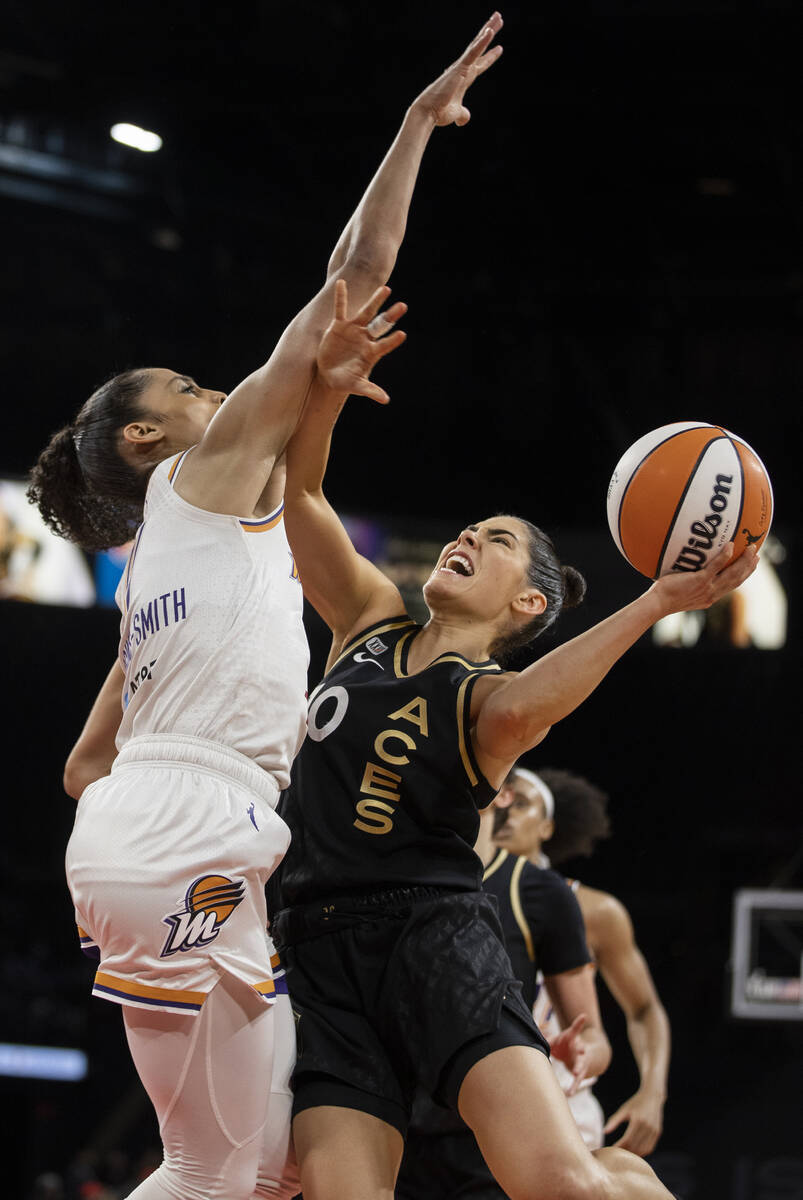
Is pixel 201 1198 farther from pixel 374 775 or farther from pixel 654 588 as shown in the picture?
pixel 654 588

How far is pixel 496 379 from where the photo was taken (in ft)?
39.0

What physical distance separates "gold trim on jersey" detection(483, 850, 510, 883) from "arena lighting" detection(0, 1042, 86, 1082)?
8345mm

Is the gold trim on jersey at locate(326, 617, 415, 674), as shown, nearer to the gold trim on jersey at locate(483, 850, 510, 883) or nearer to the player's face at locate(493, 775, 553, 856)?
the gold trim on jersey at locate(483, 850, 510, 883)

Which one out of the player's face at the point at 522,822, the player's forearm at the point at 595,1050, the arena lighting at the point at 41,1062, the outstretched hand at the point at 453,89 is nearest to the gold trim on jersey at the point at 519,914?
the player's forearm at the point at 595,1050

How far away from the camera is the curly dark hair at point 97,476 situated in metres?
3.08

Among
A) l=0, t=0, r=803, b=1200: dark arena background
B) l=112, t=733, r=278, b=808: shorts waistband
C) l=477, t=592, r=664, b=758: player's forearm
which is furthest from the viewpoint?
l=0, t=0, r=803, b=1200: dark arena background

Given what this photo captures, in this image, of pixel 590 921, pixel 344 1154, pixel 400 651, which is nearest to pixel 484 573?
pixel 400 651

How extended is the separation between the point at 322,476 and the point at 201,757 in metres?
1.10

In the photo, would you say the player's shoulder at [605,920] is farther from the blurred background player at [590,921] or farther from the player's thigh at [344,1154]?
the player's thigh at [344,1154]

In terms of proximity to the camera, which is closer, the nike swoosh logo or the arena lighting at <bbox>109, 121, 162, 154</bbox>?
the nike swoosh logo

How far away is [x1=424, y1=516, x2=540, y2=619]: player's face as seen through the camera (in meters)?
3.45

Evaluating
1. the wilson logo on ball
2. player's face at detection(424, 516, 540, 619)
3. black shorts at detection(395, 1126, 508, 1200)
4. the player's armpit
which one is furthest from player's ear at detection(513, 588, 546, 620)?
black shorts at detection(395, 1126, 508, 1200)

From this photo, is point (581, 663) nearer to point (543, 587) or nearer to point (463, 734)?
point (463, 734)

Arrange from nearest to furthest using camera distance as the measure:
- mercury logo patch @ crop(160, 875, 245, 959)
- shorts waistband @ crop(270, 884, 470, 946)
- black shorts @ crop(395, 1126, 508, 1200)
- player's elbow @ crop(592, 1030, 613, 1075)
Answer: mercury logo patch @ crop(160, 875, 245, 959), shorts waistband @ crop(270, 884, 470, 946), black shorts @ crop(395, 1126, 508, 1200), player's elbow @ crop(592, 1030, 613, 1075)
